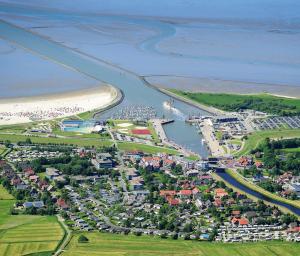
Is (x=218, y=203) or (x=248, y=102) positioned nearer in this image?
(x=218, y=203)

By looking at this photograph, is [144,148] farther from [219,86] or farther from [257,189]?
[219,86]

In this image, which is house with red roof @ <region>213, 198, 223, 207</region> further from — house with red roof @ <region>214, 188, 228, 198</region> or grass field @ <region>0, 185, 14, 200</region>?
grass field @ <region>0, 185, 14, 200</region>

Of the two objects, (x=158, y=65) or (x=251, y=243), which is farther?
(x=158, y=65)

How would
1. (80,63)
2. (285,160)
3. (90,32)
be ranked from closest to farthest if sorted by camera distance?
(285,160) < (80,63) < (90,32)

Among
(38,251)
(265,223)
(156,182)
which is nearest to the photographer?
(38,251)

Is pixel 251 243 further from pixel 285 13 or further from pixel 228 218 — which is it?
pixel 285 13

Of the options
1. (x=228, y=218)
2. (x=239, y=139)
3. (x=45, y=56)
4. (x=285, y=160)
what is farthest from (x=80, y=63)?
(x=228, y=218)

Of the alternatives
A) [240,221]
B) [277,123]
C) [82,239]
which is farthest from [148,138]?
[82,239]

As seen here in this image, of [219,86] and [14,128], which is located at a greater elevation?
[219,86]
